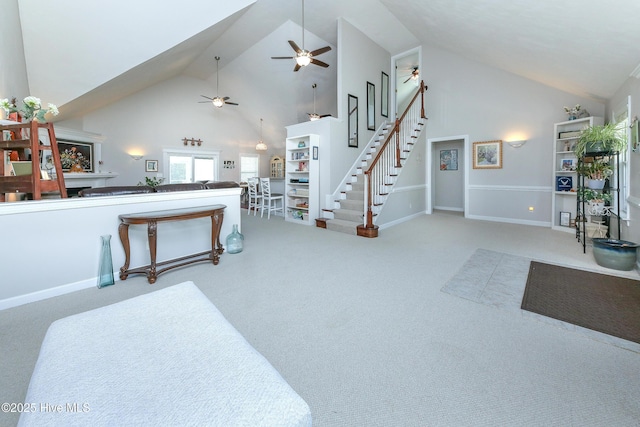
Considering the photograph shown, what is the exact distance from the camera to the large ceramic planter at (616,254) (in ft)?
10.3

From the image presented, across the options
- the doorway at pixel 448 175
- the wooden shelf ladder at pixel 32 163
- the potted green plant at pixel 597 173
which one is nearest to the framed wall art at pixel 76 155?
the wooden shelf ladder at pixel 32 163

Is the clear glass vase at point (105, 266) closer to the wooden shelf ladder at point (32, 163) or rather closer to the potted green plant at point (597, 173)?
the wooden shelf ladder at point (32, 163)

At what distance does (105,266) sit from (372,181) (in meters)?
4.36

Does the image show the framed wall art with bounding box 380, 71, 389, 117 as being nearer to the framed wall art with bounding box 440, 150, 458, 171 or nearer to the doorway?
the doorway

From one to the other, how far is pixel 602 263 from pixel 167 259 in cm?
539

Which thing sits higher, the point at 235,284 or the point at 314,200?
the point at 314,200

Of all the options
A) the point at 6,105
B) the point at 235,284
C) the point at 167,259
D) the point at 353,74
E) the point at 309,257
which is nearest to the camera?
the point at 6,105

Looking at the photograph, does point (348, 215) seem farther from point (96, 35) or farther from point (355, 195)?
point (96, 35)

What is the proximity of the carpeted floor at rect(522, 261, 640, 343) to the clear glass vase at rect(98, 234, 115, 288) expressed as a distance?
402 cm

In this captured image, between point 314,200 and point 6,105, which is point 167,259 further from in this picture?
point 314,200

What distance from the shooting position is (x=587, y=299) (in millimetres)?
2508

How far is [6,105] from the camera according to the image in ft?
7.71

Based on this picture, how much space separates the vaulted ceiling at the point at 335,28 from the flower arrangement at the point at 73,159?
1.89m

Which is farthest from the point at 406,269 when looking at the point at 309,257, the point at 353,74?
the point at 353,74
